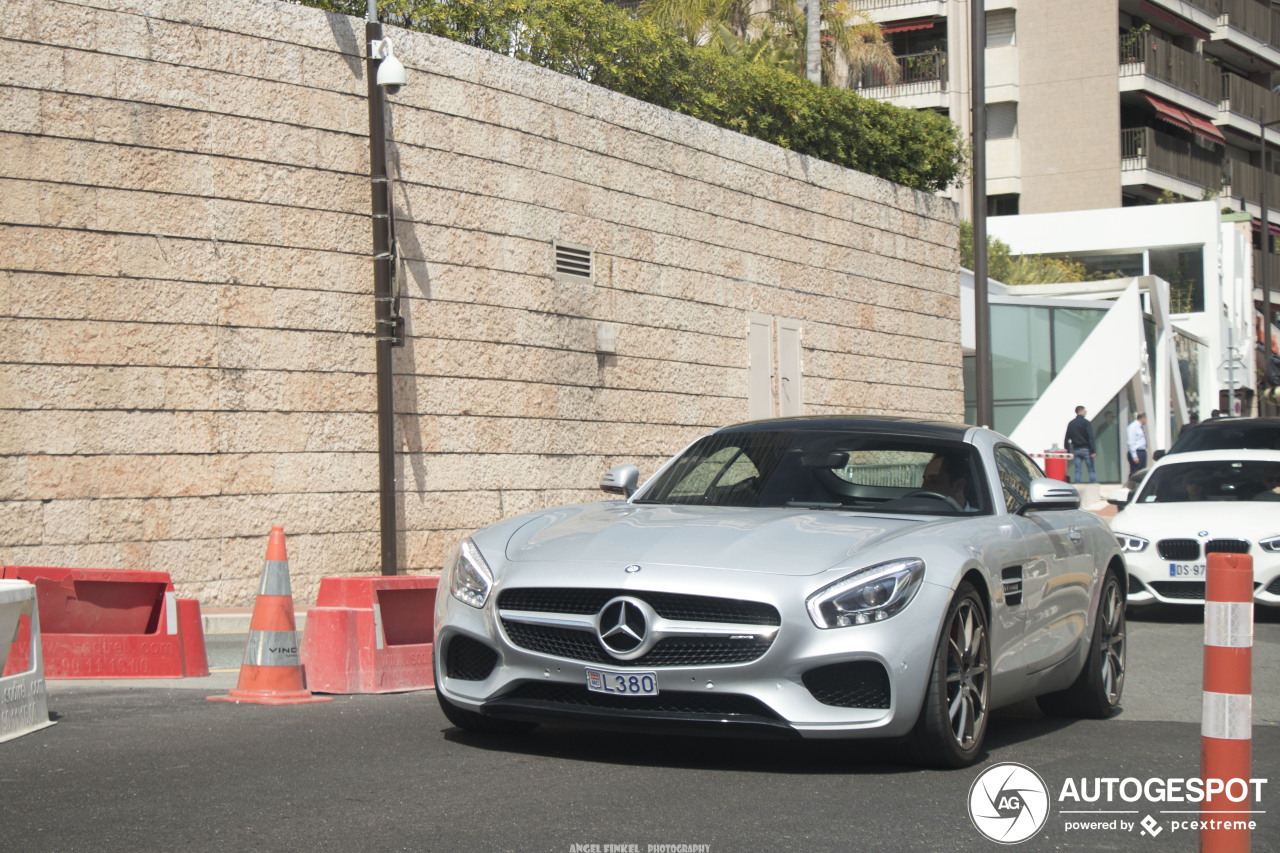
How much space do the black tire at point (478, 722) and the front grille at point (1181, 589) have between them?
719cm

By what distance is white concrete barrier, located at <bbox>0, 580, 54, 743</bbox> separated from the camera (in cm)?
613

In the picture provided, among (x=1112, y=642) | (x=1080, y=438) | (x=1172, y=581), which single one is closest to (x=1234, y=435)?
(x=1172, y=581)

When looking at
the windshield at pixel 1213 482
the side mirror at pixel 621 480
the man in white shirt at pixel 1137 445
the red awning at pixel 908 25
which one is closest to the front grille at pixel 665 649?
the side mirror at pixel 621 480

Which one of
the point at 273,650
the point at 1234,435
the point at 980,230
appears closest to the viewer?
the point at 273,650

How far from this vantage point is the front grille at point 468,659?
18.4 feet

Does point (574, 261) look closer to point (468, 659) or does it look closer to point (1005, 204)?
point (468, 659)

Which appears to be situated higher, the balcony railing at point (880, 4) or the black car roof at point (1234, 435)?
the balcony railing at point (880, 4)

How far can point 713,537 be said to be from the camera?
5539mm

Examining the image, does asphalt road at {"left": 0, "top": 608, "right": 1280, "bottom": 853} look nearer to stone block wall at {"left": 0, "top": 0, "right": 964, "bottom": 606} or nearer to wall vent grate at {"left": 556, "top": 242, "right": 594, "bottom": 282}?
Result: stone block wall at {"left": 0, "top": 0, "right": 964, "bottom": 606}

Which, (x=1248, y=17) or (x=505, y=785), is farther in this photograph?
(x=1248, y=17)

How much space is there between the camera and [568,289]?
582 inches

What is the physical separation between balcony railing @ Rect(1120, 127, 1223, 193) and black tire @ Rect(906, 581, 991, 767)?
46.2m

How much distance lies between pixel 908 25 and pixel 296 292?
38.7 m

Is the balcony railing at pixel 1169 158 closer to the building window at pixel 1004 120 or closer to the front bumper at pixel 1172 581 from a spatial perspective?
the building window at pixel 1004 120
